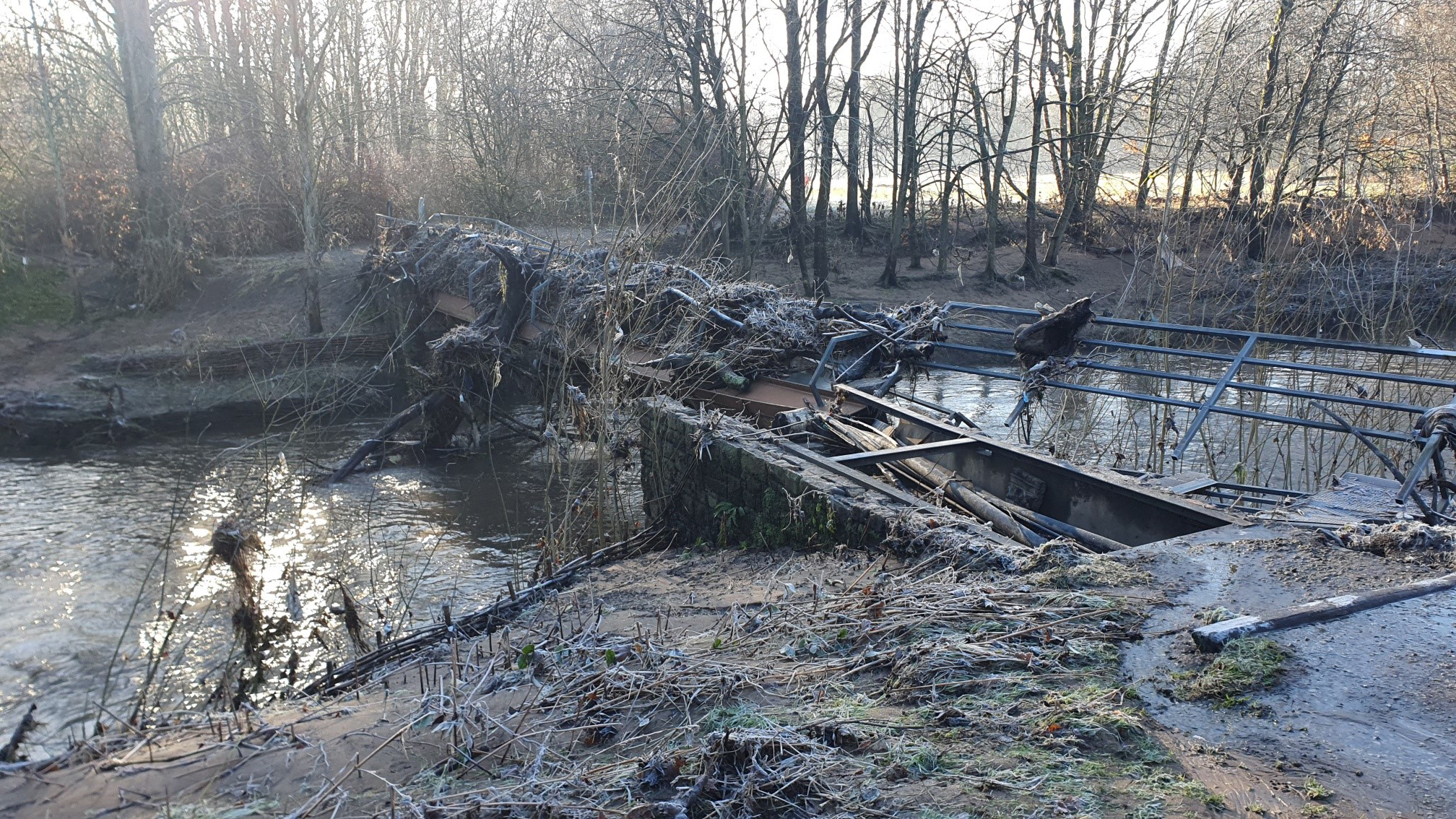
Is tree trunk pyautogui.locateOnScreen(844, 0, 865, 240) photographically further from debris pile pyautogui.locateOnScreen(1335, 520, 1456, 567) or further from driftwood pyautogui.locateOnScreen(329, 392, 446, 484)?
debris pile pyautogui.locateOnScreen(1335, 520, 1456, 567)

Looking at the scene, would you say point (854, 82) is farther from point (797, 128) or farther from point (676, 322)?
point (676, 322)

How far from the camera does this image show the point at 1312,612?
4.04 meters

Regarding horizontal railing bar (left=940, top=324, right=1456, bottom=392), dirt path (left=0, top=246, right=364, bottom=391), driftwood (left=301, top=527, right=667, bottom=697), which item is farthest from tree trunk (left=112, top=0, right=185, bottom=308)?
horizontal railing bar (left=940, top=324, right=1456, bottom=392)

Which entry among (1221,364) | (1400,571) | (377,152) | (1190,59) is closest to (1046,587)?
(1400,571)

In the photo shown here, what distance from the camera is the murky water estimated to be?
6.91 meters

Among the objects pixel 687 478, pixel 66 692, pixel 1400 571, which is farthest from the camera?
pixel 687 478

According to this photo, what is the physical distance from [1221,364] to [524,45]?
1509 centimetres

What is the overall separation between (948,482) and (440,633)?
358 cm

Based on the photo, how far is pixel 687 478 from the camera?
8117 mm

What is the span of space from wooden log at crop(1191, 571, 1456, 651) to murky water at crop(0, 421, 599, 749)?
4802 millimetres

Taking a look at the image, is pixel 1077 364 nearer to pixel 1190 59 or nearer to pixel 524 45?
pixel 1190 59

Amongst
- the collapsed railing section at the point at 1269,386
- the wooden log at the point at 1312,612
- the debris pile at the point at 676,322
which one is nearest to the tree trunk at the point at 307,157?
the debris pile at the point at 676,322

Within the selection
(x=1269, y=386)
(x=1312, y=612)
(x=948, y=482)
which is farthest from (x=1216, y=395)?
(x=1269, y=386)

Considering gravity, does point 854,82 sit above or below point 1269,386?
above
